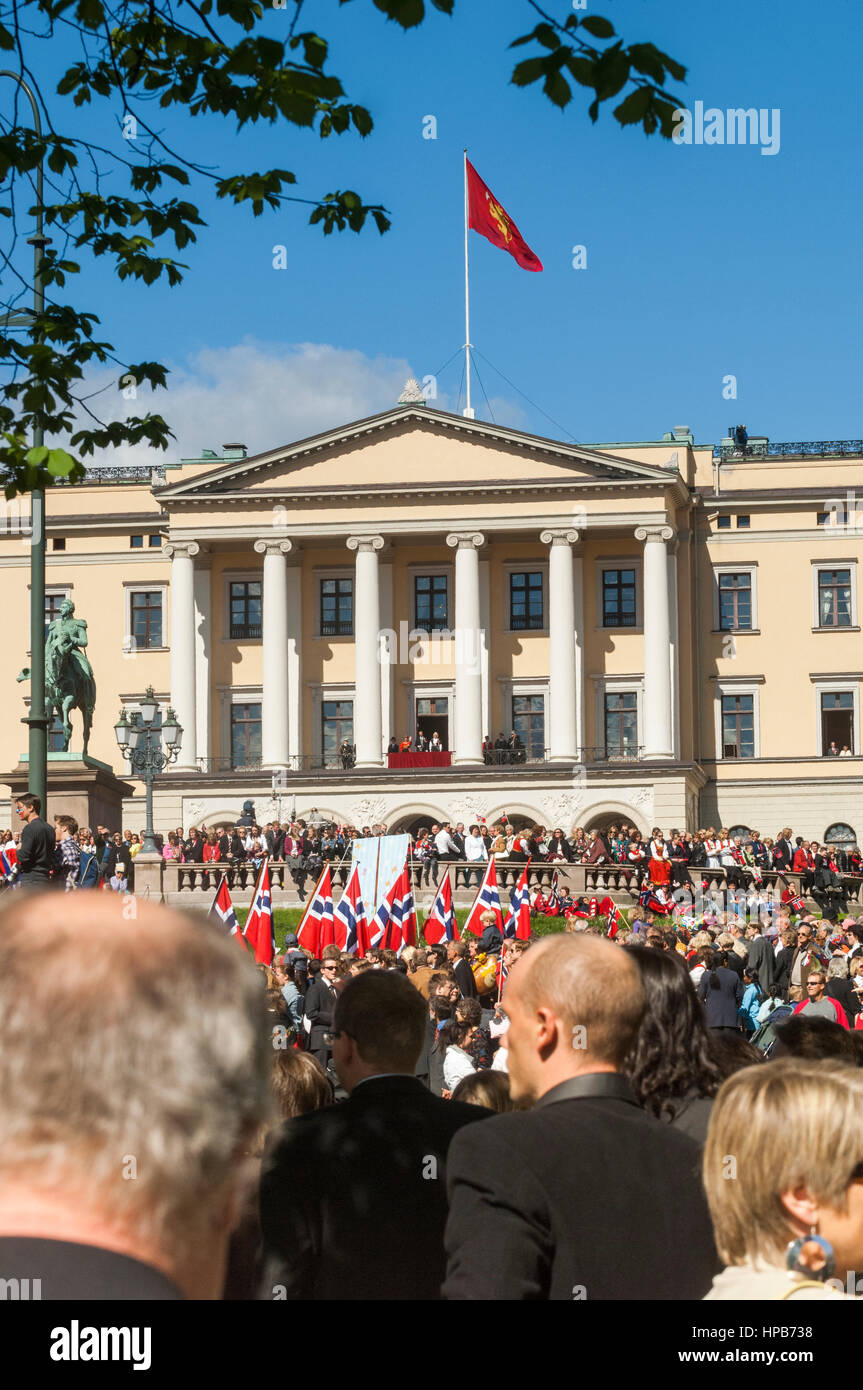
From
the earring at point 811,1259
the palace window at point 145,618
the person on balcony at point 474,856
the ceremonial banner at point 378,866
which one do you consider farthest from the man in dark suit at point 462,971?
the palace window at point 145,618

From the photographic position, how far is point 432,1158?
512 centimetres

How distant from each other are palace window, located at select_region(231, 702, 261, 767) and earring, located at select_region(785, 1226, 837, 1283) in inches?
2602

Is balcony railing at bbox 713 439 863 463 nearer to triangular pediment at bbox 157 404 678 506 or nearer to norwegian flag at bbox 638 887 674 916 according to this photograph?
triangular pediment at bbox 157 404 678 506

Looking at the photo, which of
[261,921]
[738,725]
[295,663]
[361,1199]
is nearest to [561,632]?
[738,725]

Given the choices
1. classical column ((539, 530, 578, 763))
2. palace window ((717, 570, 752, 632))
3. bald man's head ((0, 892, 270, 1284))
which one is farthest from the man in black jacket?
palace window ((717, 570, 752, 632))

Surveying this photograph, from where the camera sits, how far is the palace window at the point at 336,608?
7019 cm

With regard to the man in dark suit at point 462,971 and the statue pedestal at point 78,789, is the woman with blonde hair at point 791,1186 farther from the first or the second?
the statue pedestal at point 78,789

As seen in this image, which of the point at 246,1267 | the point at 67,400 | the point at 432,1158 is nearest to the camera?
the point at 246,1267

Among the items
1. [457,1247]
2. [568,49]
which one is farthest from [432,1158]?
[568,49]

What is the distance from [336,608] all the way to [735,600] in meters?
14.9

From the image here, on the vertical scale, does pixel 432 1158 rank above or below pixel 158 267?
below

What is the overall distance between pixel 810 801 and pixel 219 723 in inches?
857

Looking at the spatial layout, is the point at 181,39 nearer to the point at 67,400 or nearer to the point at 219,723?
the point at 67,400

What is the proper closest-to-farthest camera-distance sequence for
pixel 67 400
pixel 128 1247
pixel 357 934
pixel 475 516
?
1. pixel 128 1247
2. pixel 67 400
3. pixel 357 934
4. pixel 475 516
